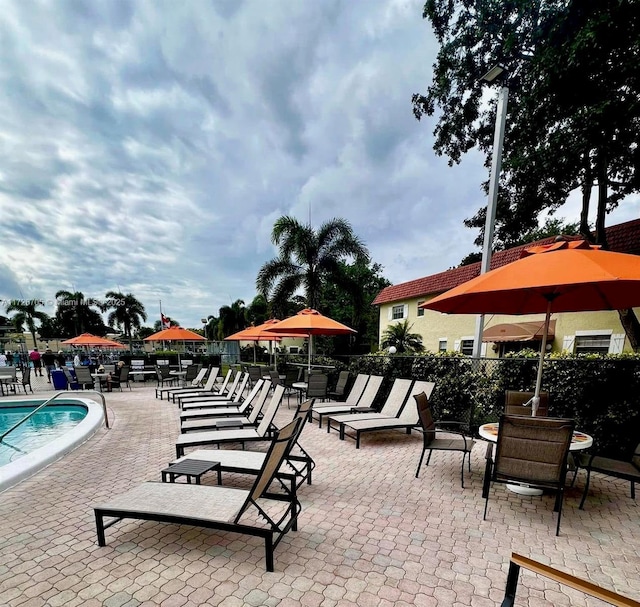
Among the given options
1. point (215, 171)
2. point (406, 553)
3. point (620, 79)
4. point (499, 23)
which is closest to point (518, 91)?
point (499, 23)

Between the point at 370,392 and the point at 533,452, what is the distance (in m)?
4.19

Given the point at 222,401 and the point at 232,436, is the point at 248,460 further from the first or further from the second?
the point at 222,401

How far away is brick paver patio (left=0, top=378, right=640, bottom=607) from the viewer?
2188 mm

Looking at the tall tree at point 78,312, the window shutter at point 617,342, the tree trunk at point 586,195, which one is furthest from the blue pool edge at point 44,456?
the tall tree at point 78,312

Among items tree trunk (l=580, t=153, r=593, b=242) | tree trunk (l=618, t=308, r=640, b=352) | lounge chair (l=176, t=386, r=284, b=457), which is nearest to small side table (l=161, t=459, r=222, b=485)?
lounge chair (l=176, t=386, r=284, b=457)

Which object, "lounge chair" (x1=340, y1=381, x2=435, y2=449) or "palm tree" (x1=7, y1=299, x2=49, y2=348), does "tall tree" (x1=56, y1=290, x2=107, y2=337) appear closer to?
"palm tree" (x1=7, y1=299, x2=49, y2=348)

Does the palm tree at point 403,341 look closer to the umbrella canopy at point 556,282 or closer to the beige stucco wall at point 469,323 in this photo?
the beige stucco wall at point 469,323

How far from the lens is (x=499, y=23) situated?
26.9ft

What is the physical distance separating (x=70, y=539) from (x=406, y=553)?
2970mm

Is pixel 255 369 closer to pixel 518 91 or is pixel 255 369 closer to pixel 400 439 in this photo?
pixel 400 439

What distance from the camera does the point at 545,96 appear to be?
25.2 feet

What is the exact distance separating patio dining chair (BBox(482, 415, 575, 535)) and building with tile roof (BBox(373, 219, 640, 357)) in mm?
4875

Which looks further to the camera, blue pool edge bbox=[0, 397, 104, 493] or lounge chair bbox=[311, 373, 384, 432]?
lounge chair bbox=[311, 373, 384, 432]

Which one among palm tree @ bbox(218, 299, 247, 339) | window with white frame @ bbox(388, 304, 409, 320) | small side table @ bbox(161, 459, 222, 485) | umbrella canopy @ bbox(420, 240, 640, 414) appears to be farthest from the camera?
palm tree @ bbox(218, 299, 247, 339)
